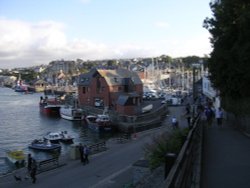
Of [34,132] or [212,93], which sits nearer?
→ [34,132]

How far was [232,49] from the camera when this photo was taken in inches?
1150

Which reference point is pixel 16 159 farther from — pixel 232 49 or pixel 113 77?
pixel 113 77

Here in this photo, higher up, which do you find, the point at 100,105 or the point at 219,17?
the point at 219,17

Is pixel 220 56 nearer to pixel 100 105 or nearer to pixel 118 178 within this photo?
pixel 118 178

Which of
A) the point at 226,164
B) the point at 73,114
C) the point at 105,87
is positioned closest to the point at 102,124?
the point at 73,114

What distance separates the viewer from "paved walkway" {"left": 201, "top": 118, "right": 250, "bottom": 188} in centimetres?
1187

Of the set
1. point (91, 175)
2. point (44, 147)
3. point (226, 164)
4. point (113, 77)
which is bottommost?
point (44, 147)

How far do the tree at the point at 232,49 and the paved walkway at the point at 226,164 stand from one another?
25.1 feet

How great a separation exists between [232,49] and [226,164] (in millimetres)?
15852

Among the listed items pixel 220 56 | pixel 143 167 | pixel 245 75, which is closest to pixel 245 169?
pixel 143 167

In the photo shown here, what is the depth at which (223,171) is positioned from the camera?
13531 millimetres

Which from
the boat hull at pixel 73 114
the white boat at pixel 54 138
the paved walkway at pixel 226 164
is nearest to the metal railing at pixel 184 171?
the paved walkway at pixel 226 164

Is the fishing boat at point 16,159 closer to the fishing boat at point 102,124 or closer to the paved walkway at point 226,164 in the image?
the paved walkway at point 226,164

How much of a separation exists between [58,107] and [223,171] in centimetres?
8058
